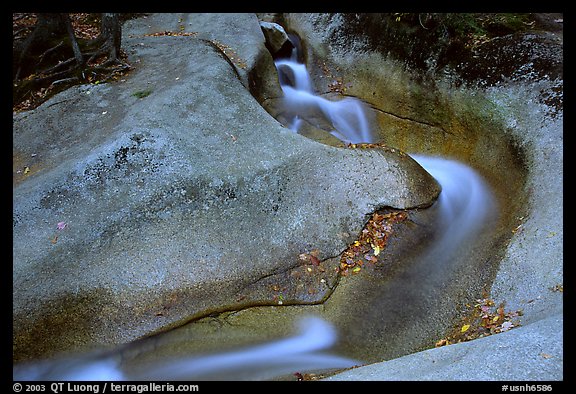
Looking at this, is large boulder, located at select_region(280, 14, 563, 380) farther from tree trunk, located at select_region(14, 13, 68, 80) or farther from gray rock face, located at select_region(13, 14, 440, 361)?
tree trunk, located at select_region(14, 13, 68, 80)

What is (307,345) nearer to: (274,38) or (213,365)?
(213,365)

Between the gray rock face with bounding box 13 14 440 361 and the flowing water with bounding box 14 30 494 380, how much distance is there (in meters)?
0.38

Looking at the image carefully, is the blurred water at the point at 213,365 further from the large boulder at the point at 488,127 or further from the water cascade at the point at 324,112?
the water cascade at the point at 324,112

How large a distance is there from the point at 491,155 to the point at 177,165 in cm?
774

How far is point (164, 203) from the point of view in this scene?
8695 mm

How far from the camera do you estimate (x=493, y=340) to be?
5820 millimetres

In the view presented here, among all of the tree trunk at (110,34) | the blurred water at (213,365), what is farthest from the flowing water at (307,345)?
the tree trunk at (110,34)

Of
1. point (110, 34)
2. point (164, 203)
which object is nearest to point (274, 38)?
point (110, 34)

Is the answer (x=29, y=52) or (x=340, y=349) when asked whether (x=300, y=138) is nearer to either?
(x=340, y=349)

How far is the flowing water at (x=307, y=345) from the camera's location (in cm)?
728

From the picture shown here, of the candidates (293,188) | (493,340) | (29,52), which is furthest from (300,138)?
(29,52)

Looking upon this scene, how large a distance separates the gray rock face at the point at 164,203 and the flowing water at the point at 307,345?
1.23 ft
